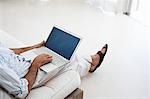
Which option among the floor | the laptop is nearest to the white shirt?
the laptop

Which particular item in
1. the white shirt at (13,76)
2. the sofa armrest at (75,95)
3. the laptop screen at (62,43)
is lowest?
the sofa armrest at (75,95)

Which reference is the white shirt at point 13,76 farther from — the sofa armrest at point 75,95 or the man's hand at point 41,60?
the sofa armrest at point 75,95

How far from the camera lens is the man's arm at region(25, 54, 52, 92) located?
1502 mm

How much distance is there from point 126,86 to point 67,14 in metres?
1.76

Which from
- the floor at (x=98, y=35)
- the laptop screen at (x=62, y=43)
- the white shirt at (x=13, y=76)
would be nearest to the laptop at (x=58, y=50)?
the laptop screen at (x=62, y=43)

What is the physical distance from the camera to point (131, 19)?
3.69m

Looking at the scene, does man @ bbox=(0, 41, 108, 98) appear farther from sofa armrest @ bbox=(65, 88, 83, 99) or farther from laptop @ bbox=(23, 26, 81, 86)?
sofa armrest @ bbox=(65, 88, 83, 99)

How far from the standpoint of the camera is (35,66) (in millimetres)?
1560

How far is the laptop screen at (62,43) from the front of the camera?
1705mm

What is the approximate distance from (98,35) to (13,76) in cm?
185

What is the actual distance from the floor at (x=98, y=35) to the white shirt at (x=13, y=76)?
2.35 feet

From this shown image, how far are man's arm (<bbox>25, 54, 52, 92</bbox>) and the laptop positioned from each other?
1.0 inches

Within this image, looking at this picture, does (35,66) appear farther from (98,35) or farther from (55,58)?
(98,35)

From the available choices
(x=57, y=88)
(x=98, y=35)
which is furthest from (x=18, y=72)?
(x=98, y=35)
